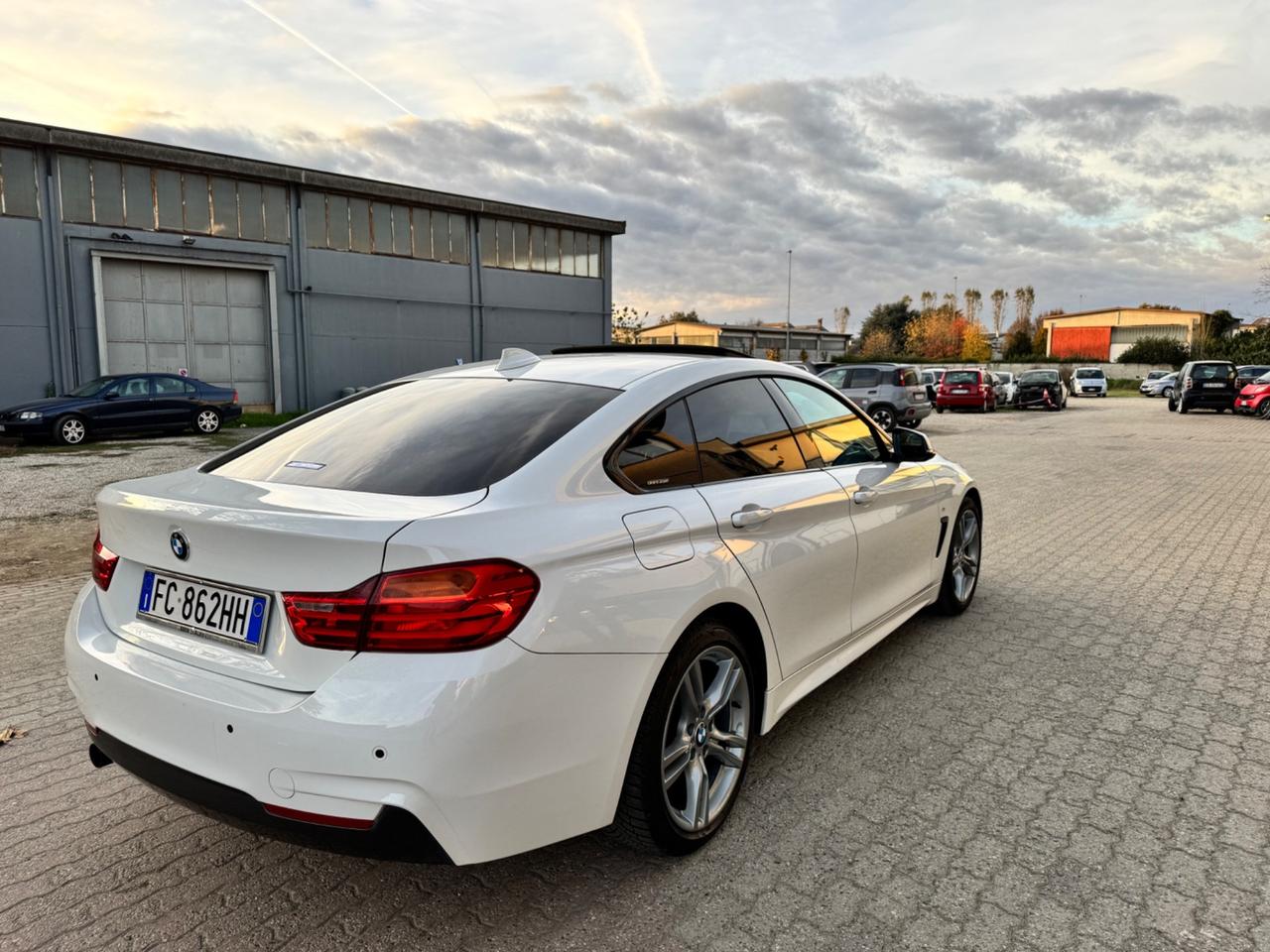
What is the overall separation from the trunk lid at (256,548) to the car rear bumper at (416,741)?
0.06m

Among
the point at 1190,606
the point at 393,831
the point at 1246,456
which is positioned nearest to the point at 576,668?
the point at 393,831

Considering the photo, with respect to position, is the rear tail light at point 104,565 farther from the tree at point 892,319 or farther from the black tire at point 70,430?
the tree at point 892,319

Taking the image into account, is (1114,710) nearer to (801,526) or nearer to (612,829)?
(801,526)

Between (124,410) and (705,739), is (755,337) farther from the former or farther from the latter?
(705,739)

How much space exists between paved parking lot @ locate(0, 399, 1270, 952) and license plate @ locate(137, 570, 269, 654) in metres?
0.85

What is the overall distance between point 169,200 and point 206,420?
9941 mm

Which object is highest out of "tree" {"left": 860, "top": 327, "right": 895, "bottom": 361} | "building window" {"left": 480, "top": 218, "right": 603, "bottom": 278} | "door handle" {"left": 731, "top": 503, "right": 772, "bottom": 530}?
"building window" {"left": 480, "top": 218, "right": 603, "bottom": 278}

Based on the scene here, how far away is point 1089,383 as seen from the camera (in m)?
46.1

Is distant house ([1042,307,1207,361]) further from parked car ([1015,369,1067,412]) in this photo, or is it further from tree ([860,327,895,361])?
parked car ([1015,369,1067,412])

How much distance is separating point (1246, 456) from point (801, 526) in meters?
16.0

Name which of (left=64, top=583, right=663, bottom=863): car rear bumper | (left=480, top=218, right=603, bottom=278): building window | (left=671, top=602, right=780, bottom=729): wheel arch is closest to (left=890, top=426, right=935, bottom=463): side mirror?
(left=671, top=602, right=780, bottom=729): wheel arch

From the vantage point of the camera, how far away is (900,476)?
415 centimetres

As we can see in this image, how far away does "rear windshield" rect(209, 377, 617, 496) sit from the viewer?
2.51 m

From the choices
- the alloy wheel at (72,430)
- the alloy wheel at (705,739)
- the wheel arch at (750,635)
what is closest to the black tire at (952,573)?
the wheel arch at (750,635)
